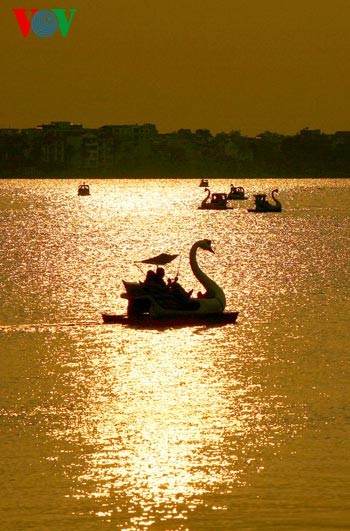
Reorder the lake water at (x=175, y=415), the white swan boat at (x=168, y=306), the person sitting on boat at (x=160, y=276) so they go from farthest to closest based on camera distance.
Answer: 1. the white swan boat at (x=168, y=306)
2. the person sitting on boat at (x=160, y=276)
3. the lake water at (x=175, y=415)

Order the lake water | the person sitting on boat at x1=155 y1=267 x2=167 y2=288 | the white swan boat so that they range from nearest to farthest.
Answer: the lake water
the person sitting on boat at x1=155 y1=267 x2=167 y2=288
the white swan boat

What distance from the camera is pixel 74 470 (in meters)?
24.0

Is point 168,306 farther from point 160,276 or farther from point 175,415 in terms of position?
point 175,415

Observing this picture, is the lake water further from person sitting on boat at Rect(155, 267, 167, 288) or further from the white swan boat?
person sitting on boat at Rect(155, 267, 167, 288)

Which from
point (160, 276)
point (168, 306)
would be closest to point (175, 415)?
point (160, 276)

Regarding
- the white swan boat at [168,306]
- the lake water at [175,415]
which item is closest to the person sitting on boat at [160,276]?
the white swan boat at [168,306]

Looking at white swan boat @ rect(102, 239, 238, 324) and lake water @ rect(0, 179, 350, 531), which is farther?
white swan boat @ rect(102, 239, 238, 324)

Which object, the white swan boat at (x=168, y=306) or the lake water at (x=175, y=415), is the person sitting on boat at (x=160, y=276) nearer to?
→ the white swan boat at (x=168, y=306)

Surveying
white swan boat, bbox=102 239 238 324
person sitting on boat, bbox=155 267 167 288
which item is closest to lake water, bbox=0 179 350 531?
white swan boat, bbox=102 239 238 324

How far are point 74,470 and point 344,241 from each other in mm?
86432

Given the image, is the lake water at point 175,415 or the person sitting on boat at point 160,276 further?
the person sitting on boat at point 160,276

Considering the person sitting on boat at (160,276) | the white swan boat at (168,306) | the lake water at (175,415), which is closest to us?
the lake water at (175,415)

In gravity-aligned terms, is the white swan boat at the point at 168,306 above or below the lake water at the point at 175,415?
above

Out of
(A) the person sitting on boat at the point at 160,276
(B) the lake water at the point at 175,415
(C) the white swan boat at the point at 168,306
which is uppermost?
(A) the person sitting on boat at the point at 160,276
